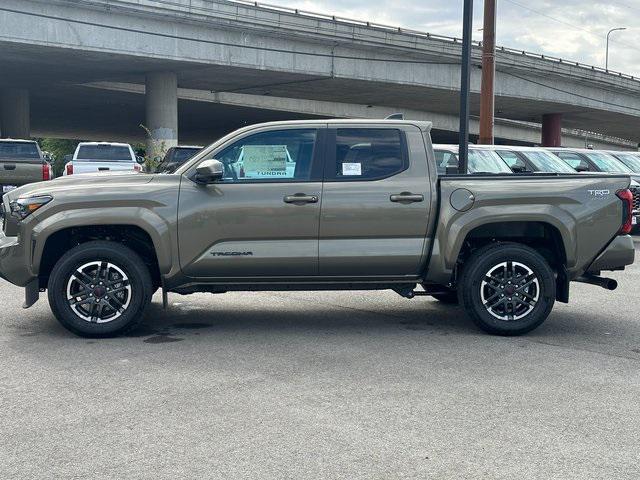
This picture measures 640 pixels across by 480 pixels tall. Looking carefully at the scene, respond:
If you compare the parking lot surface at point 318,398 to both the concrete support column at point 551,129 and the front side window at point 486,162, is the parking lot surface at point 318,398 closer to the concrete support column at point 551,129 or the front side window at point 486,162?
the front side window at point 486,162

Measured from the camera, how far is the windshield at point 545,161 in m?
16.2

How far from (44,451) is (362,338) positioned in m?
3.45

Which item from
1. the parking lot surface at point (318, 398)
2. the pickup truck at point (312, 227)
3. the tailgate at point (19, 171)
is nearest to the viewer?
Result: the parking lot surface at point (318, 398)

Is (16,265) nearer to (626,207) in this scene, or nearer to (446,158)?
(626,207)

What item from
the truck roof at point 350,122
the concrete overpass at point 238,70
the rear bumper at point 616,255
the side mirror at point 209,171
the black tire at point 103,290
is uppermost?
the concrete overpass at point 238,70

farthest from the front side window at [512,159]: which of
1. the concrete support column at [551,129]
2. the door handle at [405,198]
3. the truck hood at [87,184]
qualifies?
the concrete support column at [551,129]

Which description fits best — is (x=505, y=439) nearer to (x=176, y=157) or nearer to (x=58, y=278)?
(x=58, y=278)

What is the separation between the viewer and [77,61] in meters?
32.2

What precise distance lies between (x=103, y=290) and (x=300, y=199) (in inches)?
72.1

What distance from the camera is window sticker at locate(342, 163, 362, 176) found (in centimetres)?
742

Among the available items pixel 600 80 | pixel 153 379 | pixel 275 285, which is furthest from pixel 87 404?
pixel 600 80

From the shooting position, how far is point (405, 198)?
24.1 feet

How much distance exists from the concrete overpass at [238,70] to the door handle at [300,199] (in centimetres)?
2353

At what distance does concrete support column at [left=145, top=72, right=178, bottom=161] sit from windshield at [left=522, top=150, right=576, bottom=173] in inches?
821
